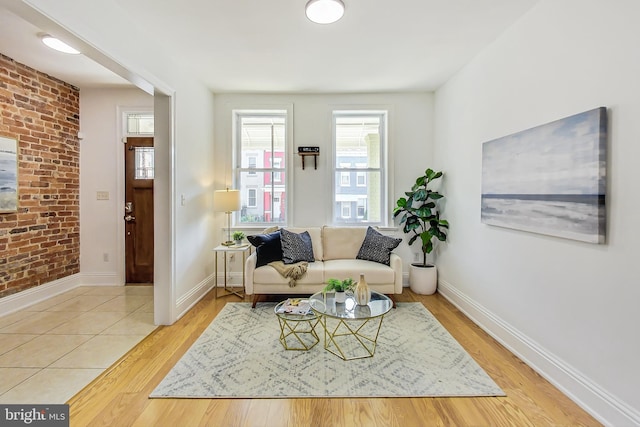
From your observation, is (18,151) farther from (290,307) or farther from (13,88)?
(290,307)

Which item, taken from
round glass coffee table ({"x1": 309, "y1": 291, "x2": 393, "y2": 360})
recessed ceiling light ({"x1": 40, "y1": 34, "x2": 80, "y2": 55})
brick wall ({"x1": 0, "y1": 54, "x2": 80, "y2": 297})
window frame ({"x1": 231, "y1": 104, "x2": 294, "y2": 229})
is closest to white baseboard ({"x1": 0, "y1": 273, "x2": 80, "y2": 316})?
brick wall ({"x1": 0, "y1": 54, "x2": 80, "y2": 297})

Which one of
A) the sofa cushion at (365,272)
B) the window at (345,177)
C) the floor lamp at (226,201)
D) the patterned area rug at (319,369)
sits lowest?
the patterned area rug at (319,369)

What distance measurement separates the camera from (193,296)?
344cm

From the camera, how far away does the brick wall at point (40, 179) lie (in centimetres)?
315

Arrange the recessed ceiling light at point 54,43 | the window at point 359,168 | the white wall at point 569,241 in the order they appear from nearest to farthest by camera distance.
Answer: the white wall at point 569,241 < the recessed ceiling light at point 54,43 < the window at point 359,168

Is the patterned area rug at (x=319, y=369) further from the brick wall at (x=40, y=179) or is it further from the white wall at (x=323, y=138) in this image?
the brick wall at (x=40, y=179)

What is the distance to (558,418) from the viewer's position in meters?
1.67

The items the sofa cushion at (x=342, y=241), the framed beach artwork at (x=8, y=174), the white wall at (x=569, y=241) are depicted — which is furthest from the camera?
the sofa cushion at (x=342, y=241)

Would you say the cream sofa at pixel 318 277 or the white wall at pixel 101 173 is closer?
the cream sofa at pixel 318 277

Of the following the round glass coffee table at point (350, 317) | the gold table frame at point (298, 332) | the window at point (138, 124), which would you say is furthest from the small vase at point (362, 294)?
the window at point (138, 124)

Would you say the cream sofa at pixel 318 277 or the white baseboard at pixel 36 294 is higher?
the cream sofa at pixel 318 277

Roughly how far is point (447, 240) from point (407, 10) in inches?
101

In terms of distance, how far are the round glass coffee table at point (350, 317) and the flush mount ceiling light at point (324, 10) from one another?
222 centimetres

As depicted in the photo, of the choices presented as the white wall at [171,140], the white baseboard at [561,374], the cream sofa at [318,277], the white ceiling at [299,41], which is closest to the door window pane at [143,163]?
the white wall at [171,140]
